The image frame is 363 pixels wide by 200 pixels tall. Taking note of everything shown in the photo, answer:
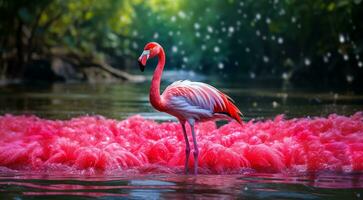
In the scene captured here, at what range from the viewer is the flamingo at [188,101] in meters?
8.57

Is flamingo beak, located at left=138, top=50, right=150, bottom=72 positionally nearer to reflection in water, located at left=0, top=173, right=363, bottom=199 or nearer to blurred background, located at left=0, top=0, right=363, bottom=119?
reflection in water, located at left=0, top=173, right=363, bottom=199

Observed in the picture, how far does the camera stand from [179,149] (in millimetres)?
9477

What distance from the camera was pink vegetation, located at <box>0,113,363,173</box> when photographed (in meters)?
8.77

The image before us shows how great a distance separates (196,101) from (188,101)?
0.09 meters

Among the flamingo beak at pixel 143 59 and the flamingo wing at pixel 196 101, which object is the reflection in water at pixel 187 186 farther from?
the flamingo beak at pixel 143 59

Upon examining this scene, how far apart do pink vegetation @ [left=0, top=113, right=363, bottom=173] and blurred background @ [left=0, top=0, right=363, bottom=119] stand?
620cm

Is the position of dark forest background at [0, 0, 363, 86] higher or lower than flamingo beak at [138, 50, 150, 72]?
higher

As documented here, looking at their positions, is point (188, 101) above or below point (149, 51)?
below

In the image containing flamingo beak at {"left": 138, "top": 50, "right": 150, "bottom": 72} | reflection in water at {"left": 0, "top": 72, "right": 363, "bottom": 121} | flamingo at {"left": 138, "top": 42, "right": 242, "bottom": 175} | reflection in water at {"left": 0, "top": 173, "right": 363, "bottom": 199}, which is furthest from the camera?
reflection in water at {"left": 0, "top": 72, "right": 363, "bottom": 121}

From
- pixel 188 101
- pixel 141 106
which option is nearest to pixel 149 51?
pixel 188 101

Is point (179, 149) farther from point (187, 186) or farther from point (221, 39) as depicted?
point (221, 39)

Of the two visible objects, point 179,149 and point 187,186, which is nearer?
point 187,186

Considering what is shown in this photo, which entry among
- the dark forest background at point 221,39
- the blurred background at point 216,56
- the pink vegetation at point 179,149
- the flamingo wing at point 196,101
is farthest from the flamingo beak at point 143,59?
the dark forest background at point 221,39

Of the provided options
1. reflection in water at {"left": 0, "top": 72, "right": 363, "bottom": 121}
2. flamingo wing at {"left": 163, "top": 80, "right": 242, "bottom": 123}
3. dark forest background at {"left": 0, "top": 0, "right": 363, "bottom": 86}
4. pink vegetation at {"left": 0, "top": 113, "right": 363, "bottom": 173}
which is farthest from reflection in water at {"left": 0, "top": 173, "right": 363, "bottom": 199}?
dark forest background at {"left": 0, "top": 0, "right": 363, "bottom": 86}
